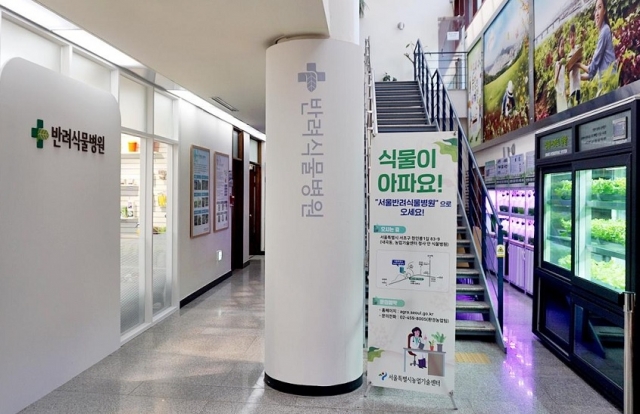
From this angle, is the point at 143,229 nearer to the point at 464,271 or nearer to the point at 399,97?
the point at 464,271

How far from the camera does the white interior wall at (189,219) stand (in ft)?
19.9

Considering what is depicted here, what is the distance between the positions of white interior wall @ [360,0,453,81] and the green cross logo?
9.67 m

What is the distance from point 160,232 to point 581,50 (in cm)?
578

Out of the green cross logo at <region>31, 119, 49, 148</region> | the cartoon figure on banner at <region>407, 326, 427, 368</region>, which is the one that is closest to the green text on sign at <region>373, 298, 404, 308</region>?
the cartoon figure on banner at <region>407, 326, 427, 368</region>

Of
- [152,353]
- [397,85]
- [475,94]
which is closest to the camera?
[152,353]

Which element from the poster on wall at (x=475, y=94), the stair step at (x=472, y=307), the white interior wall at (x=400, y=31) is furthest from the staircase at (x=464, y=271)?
the white interior wall at (x=400, y=31)

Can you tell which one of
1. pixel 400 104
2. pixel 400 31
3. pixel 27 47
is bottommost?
pixel 27 47

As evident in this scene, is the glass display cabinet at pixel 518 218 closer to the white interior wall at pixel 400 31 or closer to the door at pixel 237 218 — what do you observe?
the white interior wall at pixel 400 31

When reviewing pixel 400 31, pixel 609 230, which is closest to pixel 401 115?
pixel 609 230

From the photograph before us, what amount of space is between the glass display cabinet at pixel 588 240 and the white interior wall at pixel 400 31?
7770mm

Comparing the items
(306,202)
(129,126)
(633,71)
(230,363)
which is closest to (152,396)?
(230,363)

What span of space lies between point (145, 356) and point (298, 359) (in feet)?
5.83

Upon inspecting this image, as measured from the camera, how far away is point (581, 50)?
5.39 m

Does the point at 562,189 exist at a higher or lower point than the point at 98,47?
lower
